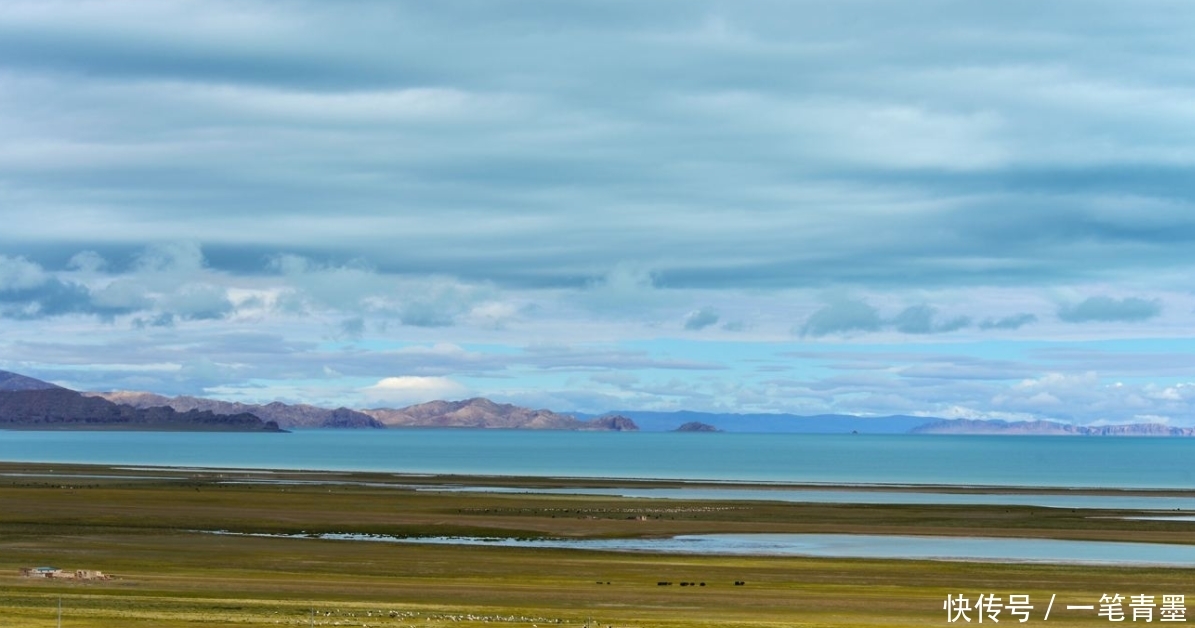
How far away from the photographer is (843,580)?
61.4 meters

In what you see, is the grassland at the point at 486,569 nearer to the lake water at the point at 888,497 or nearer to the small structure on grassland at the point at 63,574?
the small structure on grassland at the point at 63,574

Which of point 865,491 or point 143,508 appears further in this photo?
point 865,491

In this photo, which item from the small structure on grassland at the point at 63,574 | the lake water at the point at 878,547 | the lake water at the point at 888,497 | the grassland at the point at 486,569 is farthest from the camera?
the lake water at the point at 888,497

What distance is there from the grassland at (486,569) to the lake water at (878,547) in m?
3.31

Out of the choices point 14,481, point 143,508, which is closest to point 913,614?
point 143,508

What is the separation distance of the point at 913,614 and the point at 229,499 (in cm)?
7772

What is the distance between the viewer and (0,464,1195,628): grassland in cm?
4647

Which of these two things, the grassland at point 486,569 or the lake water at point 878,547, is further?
the lake water at point 878,547

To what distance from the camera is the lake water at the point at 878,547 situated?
74875 mm

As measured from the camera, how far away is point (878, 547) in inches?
3172

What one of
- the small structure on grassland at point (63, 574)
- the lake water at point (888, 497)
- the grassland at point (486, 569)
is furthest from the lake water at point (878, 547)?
the lake water at point (888, 497)

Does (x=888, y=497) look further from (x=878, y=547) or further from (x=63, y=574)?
(x=63, y=574)

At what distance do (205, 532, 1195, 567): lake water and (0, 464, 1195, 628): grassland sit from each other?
3.31 m

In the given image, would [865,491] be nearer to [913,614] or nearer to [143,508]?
[143,508]
